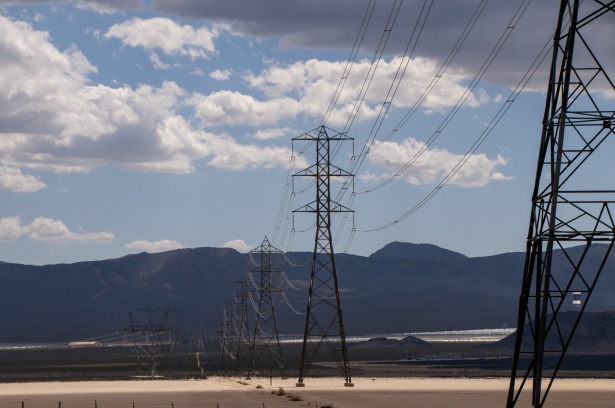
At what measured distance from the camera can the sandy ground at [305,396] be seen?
72938 millimetres

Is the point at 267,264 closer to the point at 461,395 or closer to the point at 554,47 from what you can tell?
the point at 461,395

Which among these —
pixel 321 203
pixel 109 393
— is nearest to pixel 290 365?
pixel 109 393

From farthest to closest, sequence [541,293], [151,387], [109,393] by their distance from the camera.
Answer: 1. [151,387]
2. [109,393]
3. [541,293]

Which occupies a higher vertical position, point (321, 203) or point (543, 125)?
point (321, 203)

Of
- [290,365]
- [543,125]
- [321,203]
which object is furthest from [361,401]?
[290,365]

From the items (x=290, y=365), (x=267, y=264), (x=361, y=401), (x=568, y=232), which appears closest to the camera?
(x=568, y=232)

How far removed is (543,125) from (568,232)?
337 cm

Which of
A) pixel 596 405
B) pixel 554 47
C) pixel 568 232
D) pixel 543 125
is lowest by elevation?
pixel 596 405

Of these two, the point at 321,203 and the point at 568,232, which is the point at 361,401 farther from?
the point at 568,232

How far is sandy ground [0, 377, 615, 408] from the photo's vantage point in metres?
72.9

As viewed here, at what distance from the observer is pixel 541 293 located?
34.2 metres

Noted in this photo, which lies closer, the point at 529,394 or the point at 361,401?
the point at 361,401

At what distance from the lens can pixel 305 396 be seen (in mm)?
79375

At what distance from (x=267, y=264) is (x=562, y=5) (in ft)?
275
